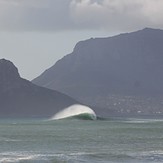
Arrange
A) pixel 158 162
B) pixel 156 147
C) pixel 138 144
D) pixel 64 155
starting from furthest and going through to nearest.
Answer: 1. pixel 138 144
2. pixel 156 147
3. pixel 64 155
4. pixel 158 162

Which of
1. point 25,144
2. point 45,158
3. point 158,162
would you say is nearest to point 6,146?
point 25,144

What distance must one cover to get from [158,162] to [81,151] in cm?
1389

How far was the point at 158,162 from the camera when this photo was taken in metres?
67.2

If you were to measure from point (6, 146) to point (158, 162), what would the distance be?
89.2 ft

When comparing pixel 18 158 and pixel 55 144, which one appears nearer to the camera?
pixel 18 158

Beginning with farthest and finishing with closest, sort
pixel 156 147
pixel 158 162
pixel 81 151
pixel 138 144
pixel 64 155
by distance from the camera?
pixel 138 144 → pixel 156 147 → pixel 81 151 → pixel 64 155 → pixel 158 162

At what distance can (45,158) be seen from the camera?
70438mm

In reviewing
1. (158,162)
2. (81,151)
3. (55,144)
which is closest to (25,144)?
(55,144)

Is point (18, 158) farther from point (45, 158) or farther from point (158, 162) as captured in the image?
point (158, 162)

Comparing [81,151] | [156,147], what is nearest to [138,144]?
[156,147]

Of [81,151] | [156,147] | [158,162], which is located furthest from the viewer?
[156,147]

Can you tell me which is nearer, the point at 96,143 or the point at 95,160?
the point at 95,160

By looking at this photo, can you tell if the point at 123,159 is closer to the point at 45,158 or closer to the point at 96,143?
Result: the point at 45,158

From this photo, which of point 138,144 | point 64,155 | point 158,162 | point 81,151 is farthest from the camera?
point 138,144
